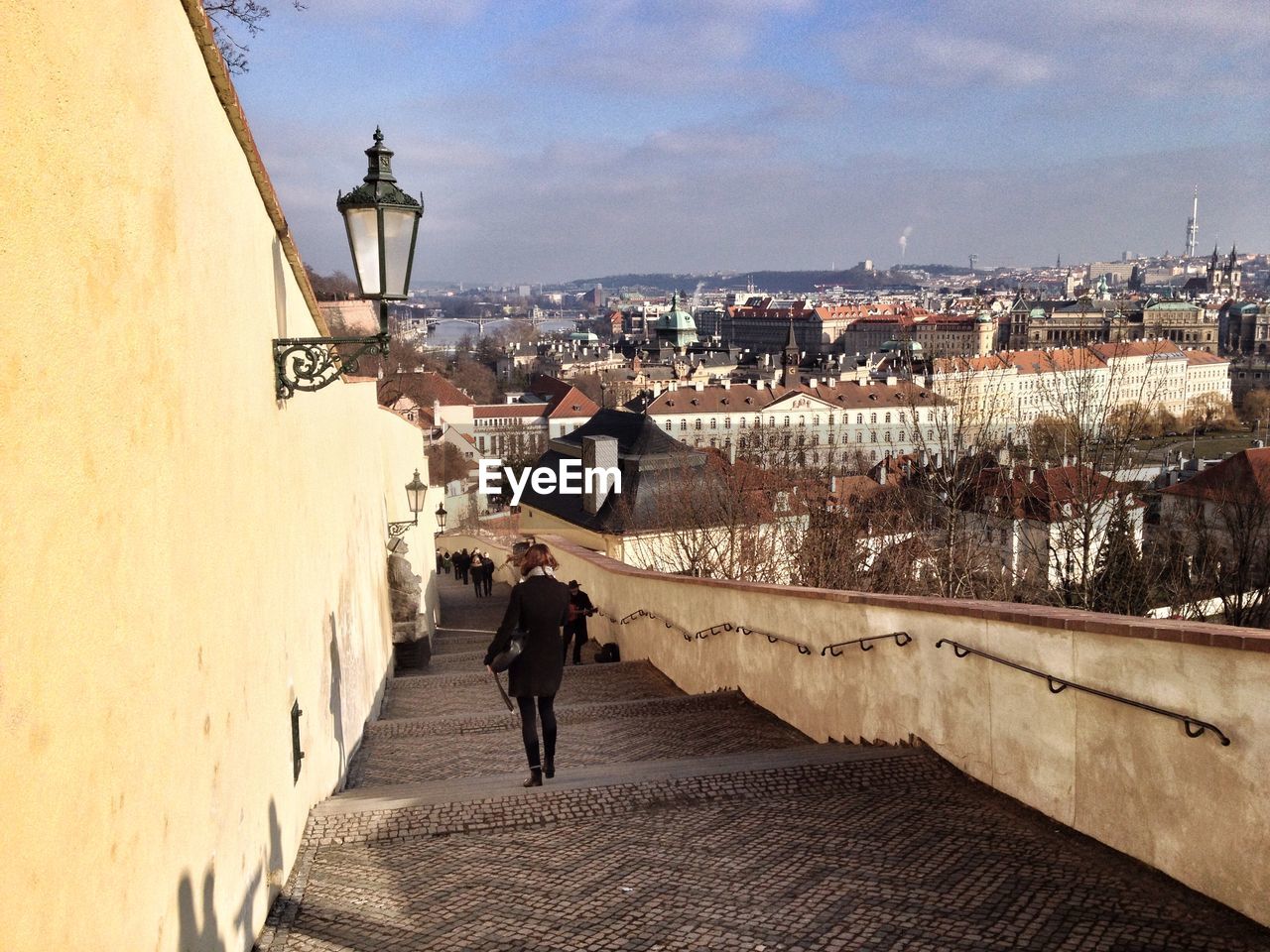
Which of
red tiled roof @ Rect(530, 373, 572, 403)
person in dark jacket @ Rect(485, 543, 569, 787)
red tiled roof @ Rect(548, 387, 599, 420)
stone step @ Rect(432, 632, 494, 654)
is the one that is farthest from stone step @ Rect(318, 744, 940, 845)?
red tiled roof @ Rect(530, 373, 572, 403)

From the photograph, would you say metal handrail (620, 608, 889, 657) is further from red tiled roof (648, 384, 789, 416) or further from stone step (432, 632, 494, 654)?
red tiled roof (648, 384, 789, 416)

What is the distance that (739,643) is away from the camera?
10.2m

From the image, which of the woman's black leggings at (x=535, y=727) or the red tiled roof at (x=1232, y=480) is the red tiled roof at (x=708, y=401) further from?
the woman's black leggings at (x=535, y=727)

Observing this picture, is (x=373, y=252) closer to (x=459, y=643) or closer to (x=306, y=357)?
(x=306, y=357)

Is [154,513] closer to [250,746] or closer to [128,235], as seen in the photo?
[128,235]

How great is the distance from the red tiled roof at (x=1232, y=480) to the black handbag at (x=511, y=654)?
1459 inches

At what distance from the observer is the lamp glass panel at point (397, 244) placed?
6422 mm

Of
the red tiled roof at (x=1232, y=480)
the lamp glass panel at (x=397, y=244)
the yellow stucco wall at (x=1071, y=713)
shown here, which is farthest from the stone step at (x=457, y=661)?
the red tiled roof at (x=1232, y=480)

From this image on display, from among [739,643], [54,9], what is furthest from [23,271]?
[739,643]

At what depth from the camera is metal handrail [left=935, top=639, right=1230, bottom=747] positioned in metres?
4.89

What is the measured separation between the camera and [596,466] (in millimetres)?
35375

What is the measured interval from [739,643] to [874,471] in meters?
41.3

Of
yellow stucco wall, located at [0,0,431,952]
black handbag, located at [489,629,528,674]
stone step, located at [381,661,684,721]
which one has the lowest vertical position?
stone step, located at [381,661,684,721]

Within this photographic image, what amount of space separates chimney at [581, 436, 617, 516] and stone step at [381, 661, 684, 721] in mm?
20708
